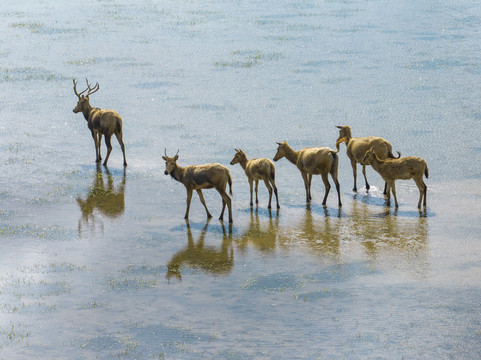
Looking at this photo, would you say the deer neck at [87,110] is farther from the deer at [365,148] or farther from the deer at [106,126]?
the deer at [365,148]

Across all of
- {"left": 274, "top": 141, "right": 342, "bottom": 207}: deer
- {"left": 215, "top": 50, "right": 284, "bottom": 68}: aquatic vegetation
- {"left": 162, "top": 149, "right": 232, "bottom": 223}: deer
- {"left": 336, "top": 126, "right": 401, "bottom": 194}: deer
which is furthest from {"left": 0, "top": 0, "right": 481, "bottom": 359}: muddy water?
{"left": 336, "top": 126, "right": 401, "bottom": 194}: deer

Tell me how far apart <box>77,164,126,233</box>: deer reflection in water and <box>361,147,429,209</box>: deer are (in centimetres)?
525

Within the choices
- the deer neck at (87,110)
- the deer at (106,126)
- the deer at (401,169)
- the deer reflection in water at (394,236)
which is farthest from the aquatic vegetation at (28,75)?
the deer reflection in water at (394,236)

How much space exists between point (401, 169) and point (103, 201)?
6.20m

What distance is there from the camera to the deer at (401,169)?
1683 cm

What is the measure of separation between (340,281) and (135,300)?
10.4 feet

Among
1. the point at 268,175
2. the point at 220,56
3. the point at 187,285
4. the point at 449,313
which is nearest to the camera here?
the point at 449,313

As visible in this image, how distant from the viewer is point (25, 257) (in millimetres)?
14617

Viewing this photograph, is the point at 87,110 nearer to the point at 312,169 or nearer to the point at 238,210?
the point at 238,210

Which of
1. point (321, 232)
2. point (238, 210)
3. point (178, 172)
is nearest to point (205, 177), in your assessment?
point (178, 172)

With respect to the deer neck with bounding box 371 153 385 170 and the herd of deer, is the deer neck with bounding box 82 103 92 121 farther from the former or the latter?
the deer neck with bounding box 371 153 385 170

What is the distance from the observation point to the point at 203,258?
47.6 ft

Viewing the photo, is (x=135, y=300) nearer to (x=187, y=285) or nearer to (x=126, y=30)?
(x=187, y=285)

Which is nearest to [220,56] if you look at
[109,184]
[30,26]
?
[30,26]
